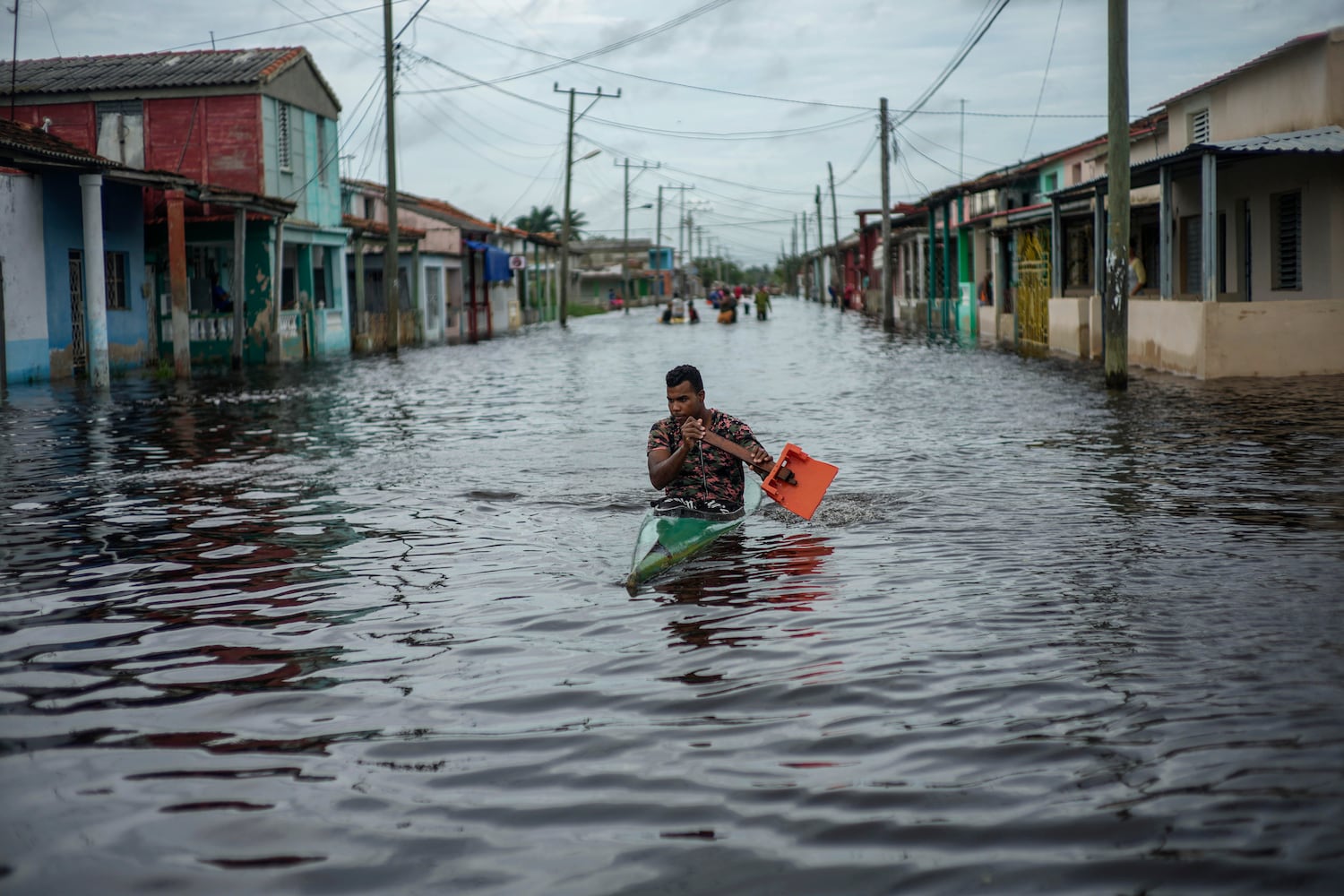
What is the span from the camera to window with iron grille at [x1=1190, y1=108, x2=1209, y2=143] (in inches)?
1121

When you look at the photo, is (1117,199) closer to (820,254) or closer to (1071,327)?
(1071,327)

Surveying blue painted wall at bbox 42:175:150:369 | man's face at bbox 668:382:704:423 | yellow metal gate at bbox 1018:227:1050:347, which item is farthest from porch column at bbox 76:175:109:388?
yellow metal gate at bbox 1018:227:1050:347

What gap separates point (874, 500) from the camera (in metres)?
10.9

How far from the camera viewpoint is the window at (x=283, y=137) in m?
35.1

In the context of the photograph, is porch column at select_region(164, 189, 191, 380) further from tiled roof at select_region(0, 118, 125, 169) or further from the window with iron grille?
the window with iron grille

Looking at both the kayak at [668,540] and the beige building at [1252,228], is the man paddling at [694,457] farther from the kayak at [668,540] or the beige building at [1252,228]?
the beige building at [1252,228]

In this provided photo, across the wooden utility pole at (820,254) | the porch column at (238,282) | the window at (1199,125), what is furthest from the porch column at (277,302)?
the wooden utility pole at (820,254)

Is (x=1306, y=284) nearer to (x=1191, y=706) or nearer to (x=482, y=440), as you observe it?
(x=482, y=440)

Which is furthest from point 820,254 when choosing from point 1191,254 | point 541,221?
point 1191,254

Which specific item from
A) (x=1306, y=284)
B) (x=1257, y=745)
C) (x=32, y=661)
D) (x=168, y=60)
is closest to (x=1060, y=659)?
(x=1257, y=745)

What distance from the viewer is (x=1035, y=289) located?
110 feet

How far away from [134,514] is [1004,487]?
6.76 meters

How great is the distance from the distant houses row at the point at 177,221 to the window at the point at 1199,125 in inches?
760

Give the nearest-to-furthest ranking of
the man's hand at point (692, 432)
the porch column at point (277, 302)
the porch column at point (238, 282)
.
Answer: the man's hand at point (692, 432) → the porch column at point (238, 282) → the porch column at point (277, 302)
